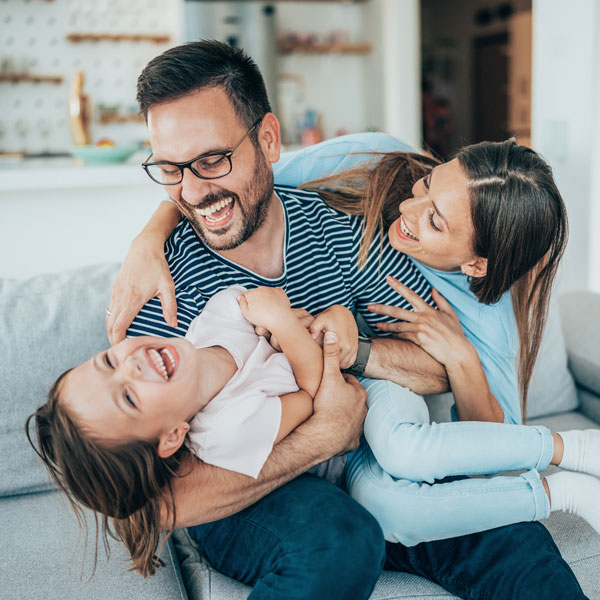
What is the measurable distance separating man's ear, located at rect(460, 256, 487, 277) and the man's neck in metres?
0.47

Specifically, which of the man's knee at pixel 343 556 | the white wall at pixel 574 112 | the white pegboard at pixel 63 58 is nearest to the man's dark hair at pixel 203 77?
the man's knee at pixel 343 556

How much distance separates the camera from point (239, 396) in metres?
1.38

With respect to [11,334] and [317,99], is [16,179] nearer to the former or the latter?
[11,334]

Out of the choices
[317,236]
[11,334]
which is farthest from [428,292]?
[11,334]

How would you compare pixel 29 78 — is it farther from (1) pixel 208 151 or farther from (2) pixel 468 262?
(2) pixel 468 262

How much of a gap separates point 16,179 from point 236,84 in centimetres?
192

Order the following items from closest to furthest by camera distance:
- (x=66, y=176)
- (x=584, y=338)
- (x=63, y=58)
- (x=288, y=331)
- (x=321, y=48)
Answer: (x=288, y=331) < (x=584, y=338) < (x=66, y=176) < (x=63, y=58) < (x=321, y=48)

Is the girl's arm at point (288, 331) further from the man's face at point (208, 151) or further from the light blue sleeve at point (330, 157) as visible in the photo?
the light blue sleeve at point (330, 157)

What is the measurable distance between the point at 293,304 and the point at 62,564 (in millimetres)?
790

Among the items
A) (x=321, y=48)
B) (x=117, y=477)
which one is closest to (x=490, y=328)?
(x=117, y=477)

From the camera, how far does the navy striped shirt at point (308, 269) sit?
5.25 ft

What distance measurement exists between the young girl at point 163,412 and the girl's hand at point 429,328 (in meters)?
0.32

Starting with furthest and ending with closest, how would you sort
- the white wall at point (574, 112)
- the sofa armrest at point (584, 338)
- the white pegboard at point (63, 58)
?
the white pegboard at point (63, 58), the white wall at point (574, 112), the sofa armrest at point (584, 338)

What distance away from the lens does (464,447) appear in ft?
4.56
